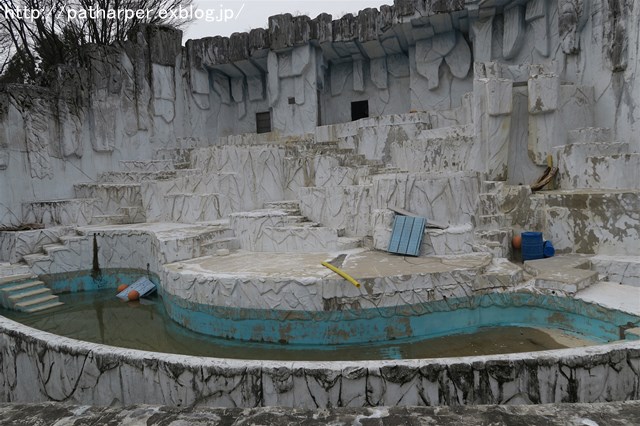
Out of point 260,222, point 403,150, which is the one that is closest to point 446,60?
point 403,150

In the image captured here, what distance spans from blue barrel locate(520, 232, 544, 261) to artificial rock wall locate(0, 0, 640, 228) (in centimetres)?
255

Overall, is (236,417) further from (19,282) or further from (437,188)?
(19,282)

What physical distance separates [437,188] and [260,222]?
3.12 metres

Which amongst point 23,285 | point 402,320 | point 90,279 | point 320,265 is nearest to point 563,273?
point 402,320

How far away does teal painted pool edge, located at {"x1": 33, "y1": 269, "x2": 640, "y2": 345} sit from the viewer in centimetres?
561

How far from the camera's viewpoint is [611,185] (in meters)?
7.69

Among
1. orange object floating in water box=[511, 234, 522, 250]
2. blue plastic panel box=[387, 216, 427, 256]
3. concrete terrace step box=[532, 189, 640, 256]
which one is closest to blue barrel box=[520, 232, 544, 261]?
orange object floating in water box=[511, 234, 522, 250]

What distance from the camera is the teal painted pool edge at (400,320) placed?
18.4 ft

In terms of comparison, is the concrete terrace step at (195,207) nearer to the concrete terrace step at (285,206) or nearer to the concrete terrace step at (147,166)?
the concrete terrace step at (285,206)

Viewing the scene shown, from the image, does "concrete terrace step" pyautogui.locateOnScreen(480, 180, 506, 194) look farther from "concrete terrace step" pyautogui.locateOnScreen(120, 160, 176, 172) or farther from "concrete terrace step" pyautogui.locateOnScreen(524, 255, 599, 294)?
"concrete terrace step" pyautogui.locateOnScreen(120, 160, 176, 172)

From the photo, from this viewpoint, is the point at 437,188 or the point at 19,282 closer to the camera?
the point at 437,188

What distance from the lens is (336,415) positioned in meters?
2.40

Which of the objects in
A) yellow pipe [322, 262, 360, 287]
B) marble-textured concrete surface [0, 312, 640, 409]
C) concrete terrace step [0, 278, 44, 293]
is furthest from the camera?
concrete terrace step [0, 278, 44, 293]

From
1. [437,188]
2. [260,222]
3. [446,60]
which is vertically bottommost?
[260,222]
